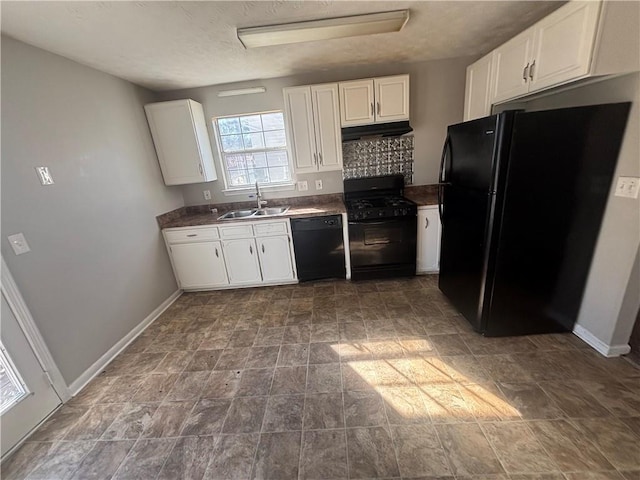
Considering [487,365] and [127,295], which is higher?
[127,295]

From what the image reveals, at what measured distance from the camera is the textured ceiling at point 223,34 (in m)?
1.53

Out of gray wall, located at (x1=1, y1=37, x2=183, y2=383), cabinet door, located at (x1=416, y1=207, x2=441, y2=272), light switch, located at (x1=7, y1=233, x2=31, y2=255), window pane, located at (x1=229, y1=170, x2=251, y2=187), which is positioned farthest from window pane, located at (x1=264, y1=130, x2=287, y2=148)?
light switch, located at (x1=7, y1=233, x2=31, y2=255)

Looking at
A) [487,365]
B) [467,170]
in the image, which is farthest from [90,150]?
[487,365]

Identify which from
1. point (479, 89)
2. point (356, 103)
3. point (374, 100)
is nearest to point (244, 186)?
point (356, 103)

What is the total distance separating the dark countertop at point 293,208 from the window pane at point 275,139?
68 centimetres

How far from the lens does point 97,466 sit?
4.47ft

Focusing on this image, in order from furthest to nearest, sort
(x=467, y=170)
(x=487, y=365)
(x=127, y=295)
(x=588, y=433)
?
1. (x=127, y=295)
2. (x=467, y=170)
3. (x=487, y=365)
4. (x=588, y=433)

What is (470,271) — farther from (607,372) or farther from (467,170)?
(607,372)

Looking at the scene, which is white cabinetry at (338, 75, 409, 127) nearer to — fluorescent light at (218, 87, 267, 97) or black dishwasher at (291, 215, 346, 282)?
fluorescent light at (218, 87, 267, 97)

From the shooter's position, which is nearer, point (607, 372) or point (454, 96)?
point (607, 372)

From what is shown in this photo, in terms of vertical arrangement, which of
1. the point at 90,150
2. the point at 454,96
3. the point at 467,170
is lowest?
the point at 467,170

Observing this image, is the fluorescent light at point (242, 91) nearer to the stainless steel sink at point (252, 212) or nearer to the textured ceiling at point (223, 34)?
the textured ceiling at point (223, 34)

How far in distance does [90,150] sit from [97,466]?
7.18 ft

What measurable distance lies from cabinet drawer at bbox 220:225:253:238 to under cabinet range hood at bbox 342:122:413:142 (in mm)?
1474
